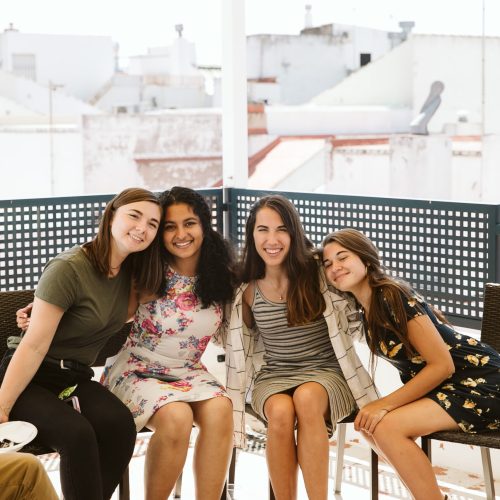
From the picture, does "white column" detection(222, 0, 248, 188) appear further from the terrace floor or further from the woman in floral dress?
the woman in floral dress

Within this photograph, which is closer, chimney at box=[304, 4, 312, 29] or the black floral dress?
the black floral dress

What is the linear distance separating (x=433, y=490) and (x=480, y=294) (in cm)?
136

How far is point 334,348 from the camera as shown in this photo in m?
2.66

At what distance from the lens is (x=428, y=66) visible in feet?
46.6

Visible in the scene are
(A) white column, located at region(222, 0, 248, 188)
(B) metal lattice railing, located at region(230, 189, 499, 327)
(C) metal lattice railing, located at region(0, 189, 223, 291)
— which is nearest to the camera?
(B) metal lattice railing, located at region(230, 189, 499, 327)

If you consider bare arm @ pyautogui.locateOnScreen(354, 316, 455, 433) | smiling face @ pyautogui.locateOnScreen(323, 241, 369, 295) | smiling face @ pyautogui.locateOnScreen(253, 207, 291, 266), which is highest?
smiling face @ pyautogui.locateOnScreen(253, 207, 291, 266)

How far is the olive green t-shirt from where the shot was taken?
2.45 m

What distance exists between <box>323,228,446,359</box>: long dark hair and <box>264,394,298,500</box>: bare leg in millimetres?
333

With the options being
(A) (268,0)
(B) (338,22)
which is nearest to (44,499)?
(A) (268,0)

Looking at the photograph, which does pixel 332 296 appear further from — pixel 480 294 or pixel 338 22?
pixel 338 22

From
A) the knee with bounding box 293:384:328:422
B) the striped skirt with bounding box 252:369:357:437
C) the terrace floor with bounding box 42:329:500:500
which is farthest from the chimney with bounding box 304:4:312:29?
the knee with bounding box 293:384:328:422

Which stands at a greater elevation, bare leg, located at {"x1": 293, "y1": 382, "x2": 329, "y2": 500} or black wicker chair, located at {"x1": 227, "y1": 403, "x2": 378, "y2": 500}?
bare leg, located at {"x1": 293, "y1": 382, "x2": 329, "y2": 500}

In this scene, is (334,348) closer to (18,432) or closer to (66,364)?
(66,364)

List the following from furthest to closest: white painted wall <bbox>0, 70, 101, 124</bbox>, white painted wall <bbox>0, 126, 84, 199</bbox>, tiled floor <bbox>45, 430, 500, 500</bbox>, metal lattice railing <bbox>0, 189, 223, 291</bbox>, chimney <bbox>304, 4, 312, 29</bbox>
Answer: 1. white painted wall <bbox>0, 126, 84, 199</bbox>
2. white painted wall <bbox>0, 70, 101, 124</bbox>
3. chimney <bbox>304, 4, 312, 29</bbox>
4. metal lattice railing <bbox>0, 189, 223, 291</bbox>
5. tiled floor <bbox>45, 430, 500, 500</bbox>
